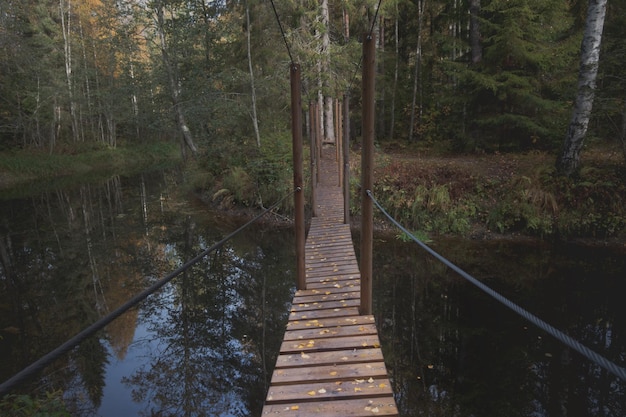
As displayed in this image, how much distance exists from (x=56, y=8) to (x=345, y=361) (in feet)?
88.9

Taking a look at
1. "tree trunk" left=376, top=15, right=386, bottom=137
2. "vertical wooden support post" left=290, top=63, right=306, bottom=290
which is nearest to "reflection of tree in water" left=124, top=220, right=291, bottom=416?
"vertical wooden support post" left=290, top=63, right=306, bottom=290

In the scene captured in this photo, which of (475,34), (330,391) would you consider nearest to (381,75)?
(475,34)

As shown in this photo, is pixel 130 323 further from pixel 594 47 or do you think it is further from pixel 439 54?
pixel 439 54

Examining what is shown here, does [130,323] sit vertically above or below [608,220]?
below

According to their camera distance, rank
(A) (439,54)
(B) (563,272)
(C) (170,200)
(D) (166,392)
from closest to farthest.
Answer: (D) (166,392) < (B) (563,272) < (C) (170,200) < (A) (439,54)

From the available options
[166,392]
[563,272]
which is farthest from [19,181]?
[563,272]

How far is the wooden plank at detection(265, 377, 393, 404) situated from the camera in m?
2.36

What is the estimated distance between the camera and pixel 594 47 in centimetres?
760

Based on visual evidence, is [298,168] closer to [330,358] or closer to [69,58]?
[330,358]

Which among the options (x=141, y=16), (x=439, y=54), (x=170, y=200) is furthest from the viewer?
(x=439, y=54)

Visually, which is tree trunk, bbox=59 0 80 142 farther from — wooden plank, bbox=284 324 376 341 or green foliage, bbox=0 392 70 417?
wooden plank, bbox=284 324 376 341

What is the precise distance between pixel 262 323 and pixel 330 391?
3.73 metres

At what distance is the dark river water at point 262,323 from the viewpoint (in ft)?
13.9

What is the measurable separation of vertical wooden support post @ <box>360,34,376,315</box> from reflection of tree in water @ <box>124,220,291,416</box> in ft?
7.05
